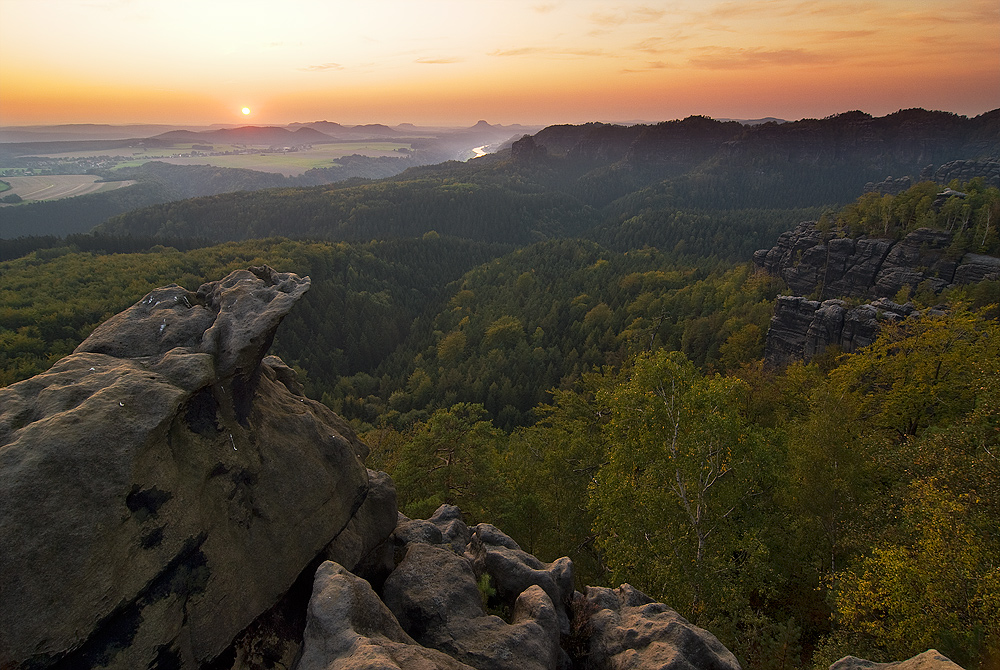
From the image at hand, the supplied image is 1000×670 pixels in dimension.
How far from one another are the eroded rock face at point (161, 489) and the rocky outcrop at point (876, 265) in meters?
78.4

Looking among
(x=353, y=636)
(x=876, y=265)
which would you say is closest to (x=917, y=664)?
(x=353, y=636)

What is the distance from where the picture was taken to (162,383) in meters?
11.5

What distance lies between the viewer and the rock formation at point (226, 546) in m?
8.93

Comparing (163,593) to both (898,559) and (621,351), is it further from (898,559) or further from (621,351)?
(621,351)

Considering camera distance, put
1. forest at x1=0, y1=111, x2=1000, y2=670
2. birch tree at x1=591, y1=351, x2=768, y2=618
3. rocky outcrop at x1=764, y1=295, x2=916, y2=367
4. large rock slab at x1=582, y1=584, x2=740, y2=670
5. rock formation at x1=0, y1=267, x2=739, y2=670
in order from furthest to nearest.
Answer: rocky outcrop at x1=764, y1=295, x2=916, y2=367
birch tree at x1=591, y1=351, x2=768, y2=618
forest at x1=0, y1=111, x2=1000, y2=670
large rock slab at x1=582, y1=584, x2=740, y2=670
rock formation at x1=0, y1=267, x2=739, y2=670

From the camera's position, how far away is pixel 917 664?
9.94 metres

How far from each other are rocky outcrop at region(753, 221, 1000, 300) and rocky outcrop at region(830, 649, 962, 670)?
69.7 metres

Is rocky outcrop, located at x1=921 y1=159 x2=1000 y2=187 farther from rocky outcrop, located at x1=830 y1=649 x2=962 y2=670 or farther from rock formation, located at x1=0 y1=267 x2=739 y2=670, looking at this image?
rock formation, located at x1=0 y1=267 x2=739 y2=670

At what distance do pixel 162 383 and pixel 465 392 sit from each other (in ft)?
274

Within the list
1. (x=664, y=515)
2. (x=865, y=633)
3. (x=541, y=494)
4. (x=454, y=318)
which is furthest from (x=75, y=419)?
(x=454, y=318)

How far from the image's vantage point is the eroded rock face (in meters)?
8.68

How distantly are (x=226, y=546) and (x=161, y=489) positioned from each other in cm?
231

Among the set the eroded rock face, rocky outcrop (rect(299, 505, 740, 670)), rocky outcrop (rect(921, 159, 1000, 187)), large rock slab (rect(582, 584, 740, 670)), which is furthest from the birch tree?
rocky outcrop (rect(921, 159, 1000, 187))

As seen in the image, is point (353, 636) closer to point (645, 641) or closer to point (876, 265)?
point (645, 641)
